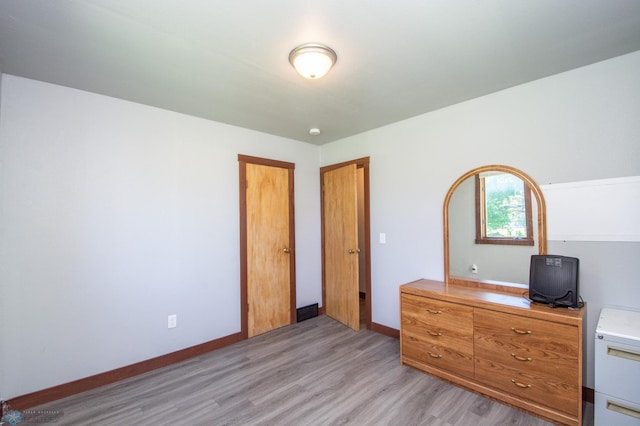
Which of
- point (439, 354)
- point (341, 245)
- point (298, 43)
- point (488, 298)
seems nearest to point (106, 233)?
point (298, 43)

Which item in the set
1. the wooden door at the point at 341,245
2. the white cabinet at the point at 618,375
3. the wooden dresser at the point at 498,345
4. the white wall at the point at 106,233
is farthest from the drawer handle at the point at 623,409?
the white wall at the point at 106,233

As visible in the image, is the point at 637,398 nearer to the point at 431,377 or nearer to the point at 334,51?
the point at 431,377

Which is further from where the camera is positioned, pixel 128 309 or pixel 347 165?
pixel 347 165

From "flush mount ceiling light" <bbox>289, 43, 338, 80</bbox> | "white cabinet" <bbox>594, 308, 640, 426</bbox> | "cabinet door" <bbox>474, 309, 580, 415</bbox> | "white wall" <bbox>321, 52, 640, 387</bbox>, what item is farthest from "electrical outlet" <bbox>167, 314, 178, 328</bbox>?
"white cabinet" <bbox>594, 308, 640, 426</bbox>

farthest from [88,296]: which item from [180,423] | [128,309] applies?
[180,423]

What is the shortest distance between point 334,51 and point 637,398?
105 inches

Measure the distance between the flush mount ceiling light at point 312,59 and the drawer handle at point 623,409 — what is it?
2.67m

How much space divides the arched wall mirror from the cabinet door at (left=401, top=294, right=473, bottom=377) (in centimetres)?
45

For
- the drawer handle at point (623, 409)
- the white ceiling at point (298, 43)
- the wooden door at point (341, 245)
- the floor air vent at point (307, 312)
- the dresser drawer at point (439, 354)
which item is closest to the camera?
the white ceiling at point (298, 43)

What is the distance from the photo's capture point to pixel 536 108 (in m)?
2.30

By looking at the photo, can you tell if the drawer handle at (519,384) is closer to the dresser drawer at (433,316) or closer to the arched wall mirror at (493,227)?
the dresser drawer at (433,316)

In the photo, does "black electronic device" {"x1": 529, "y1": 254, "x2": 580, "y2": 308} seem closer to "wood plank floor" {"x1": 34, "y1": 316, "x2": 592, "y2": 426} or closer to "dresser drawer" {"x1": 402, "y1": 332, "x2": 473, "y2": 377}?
"dresser drawer" {"x1": 402, "y1": 332, "x2": 473, "y2": 377}

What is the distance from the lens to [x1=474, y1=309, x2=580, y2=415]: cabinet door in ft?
5.92

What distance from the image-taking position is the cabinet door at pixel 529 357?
1.81 meters
